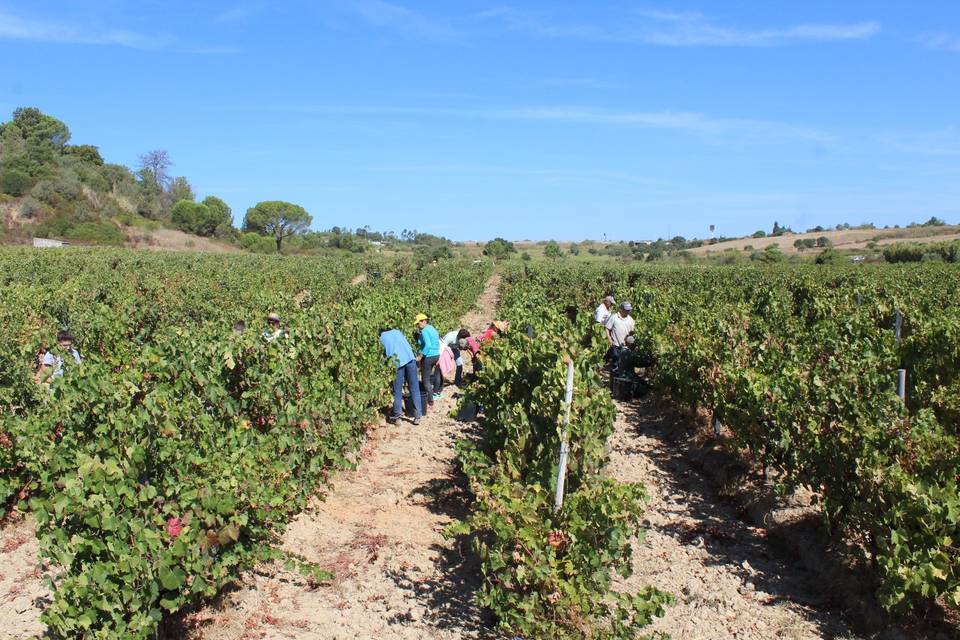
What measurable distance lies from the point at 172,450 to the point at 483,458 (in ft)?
7.44

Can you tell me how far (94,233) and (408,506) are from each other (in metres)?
67.8

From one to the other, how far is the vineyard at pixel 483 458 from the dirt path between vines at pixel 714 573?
0.21 meters

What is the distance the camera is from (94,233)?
65562 mm

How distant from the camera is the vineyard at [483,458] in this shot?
13.5 feet

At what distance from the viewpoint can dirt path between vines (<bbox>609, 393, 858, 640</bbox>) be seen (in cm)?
498

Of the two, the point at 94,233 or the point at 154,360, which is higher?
the point at 94,233

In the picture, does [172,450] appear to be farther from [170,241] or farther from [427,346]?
[170,241]

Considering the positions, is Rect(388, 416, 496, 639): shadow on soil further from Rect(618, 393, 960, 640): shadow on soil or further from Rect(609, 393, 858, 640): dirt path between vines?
Rect(618, 393, 960, 640): shadow on soil

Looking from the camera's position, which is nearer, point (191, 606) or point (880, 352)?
point (191, 606)

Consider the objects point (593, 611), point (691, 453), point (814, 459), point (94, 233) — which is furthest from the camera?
point (94, 233)

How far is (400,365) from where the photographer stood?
31.9ft

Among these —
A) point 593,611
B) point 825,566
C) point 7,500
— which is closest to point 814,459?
point 825,566

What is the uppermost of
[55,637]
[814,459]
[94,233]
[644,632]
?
[94,233]

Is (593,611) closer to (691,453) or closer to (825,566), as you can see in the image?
(825,566)
